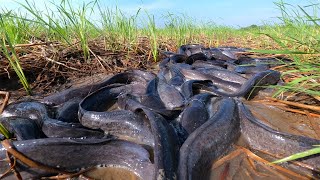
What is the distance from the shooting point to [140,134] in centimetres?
225

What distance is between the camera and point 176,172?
Result: 5.12 ft

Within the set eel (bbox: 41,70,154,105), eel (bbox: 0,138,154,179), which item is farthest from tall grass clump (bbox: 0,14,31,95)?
eel (bbox: 0,138,154,179)

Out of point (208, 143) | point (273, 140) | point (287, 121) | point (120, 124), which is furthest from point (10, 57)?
point (287, 121)

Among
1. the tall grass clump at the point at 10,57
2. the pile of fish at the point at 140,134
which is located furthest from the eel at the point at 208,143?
the tall grass clump at the point at 10,57

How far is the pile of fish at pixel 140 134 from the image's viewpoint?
71.3 inches

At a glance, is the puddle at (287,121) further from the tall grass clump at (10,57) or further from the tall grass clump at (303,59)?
the tall grass clump at (10,57)

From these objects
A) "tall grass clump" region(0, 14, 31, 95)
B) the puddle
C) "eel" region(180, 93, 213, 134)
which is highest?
"tall grass clump" region(0, 14, 31, 95)

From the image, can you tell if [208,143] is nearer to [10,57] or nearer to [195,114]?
[195,114]

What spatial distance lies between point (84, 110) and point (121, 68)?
1.88 m

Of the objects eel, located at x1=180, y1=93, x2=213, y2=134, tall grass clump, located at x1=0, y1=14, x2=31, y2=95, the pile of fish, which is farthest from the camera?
tall grass clump, located at x1=0, y1=14, x2=31, y2=95

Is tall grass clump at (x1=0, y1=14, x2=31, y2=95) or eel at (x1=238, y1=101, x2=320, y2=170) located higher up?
tall grass clump at (x1=0, y1=14, x2=31, y2=95)

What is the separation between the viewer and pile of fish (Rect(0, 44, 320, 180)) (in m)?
1.81

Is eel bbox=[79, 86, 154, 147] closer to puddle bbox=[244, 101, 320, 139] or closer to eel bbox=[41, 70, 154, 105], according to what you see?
eel bbox=[41, 70, 154, 105]

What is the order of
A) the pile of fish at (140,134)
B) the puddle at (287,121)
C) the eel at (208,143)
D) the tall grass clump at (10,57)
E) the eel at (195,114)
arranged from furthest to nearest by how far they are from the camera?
1. the tall grass clump at (10,57)
2. the puddle at (287,121)
3. the eel at (195,114)
4. the pile of fish at (140,134)
5. the eel at (208,143)
